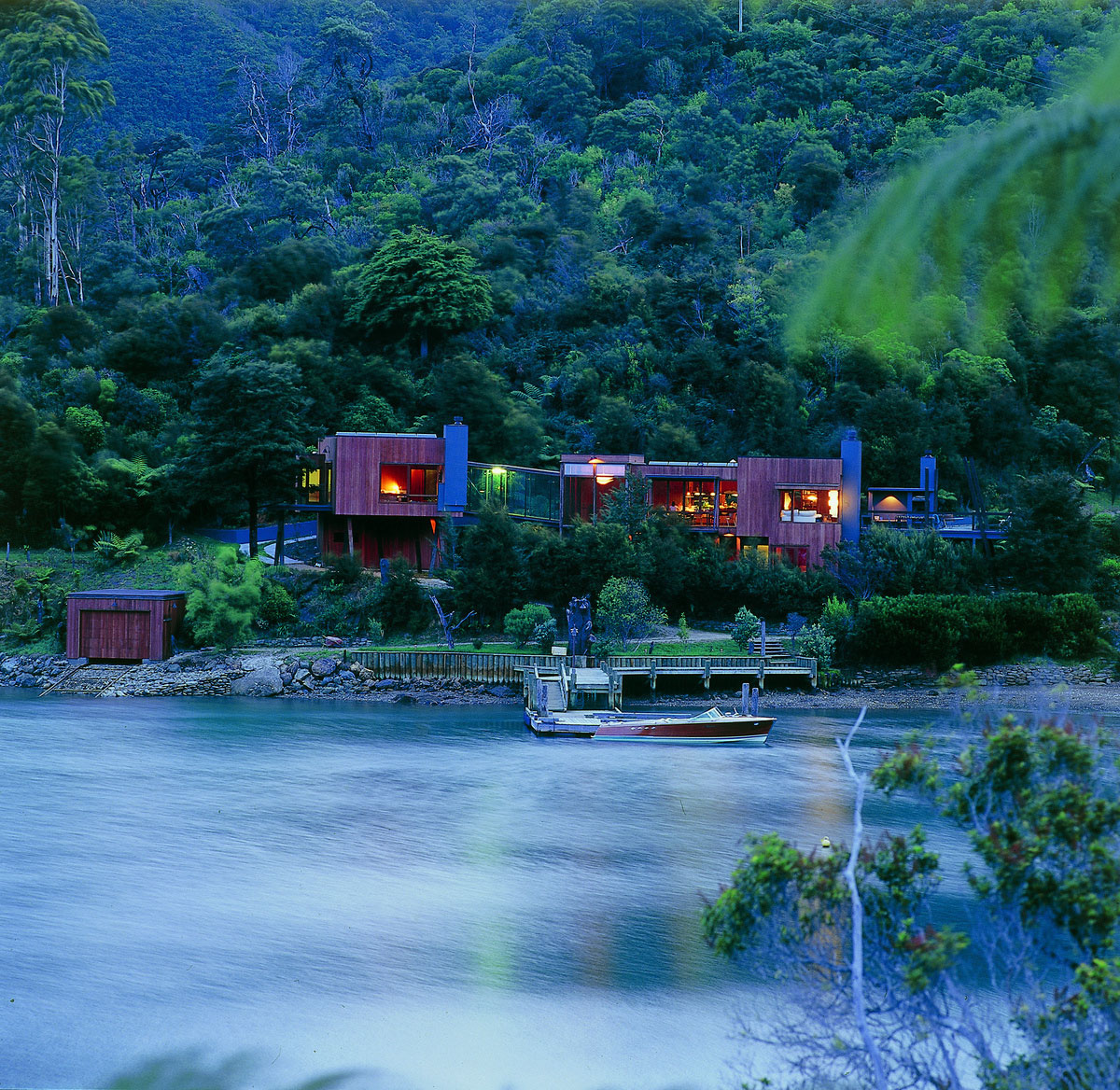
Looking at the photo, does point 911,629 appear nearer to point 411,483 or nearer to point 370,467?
point 411,483

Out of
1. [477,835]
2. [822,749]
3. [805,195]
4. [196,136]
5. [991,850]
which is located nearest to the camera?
[991,850]

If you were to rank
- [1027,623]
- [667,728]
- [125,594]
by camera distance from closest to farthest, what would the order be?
1. [667,728]
2. [1027,623]
3. [125,594]

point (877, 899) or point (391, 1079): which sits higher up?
point (877, 899)

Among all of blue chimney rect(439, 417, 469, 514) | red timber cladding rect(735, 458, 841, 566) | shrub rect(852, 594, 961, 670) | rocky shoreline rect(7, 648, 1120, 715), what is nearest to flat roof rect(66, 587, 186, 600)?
rocky shoreline rect(7, 648, 1120, 715)

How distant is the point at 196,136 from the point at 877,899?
122032 millimetres

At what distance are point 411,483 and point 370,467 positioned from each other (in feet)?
4.64

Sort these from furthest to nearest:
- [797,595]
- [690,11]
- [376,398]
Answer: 1. [690,11]
2. [376,398]
3. [797,595]

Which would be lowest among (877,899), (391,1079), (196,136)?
(391,1079)

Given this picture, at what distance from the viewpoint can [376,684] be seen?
107 feet

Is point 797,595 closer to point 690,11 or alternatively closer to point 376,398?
point 376,398

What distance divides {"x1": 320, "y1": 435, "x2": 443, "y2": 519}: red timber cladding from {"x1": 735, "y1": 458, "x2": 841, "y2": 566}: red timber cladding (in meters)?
9.87

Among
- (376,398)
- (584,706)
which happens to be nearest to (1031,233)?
(584,706)

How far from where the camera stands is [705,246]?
2537 inches

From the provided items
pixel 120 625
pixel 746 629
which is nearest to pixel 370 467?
pixel 120 625
